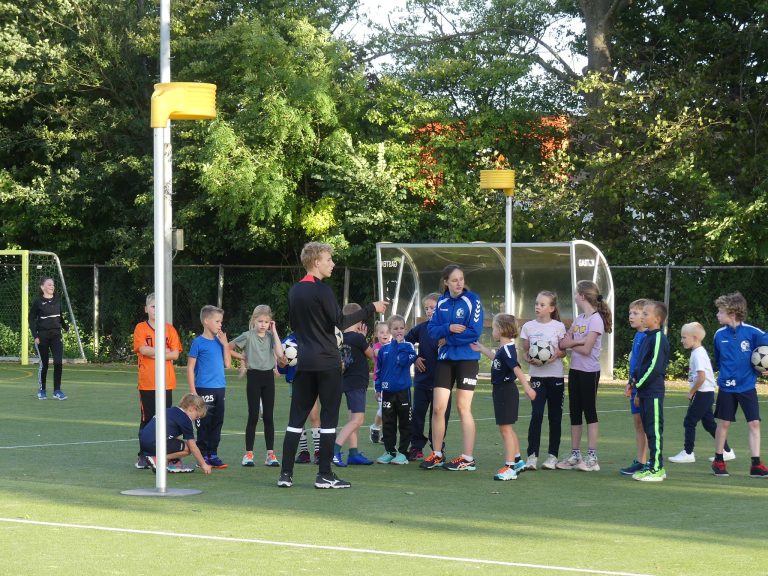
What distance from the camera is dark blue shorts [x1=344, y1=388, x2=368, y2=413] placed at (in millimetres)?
11141

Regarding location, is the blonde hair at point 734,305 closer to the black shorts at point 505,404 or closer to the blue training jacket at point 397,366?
the black shorts at point 505,404

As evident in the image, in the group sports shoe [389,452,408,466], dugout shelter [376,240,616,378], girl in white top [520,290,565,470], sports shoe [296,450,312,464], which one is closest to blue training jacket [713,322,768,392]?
girl in white top [520,290,565,470]

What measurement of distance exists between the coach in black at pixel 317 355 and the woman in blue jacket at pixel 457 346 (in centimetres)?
116

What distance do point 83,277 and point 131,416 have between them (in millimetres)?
15806

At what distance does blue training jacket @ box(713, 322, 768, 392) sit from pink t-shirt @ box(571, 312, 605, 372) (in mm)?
1084

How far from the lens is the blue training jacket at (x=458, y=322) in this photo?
1077 cm

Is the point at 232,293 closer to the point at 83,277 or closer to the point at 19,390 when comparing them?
the point at 83,277

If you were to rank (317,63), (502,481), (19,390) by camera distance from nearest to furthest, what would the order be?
1. (502,481)
2. (19,390)
3. (317,63)

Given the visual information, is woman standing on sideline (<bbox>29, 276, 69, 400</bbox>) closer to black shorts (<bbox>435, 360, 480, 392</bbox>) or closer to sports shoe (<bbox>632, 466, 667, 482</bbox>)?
black shorts (<bbox>435, 360, 480, 392</bbox>)

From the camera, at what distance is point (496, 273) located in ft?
79.6

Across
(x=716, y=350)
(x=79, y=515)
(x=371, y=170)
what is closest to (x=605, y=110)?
(x=371, y=170)

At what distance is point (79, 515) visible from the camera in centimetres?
845

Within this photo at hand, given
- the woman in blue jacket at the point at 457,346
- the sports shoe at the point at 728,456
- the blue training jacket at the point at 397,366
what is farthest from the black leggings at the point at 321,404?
the sports shoe at the point at 728,456

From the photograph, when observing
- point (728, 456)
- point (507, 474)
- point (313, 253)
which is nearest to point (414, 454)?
point (507, 474)
